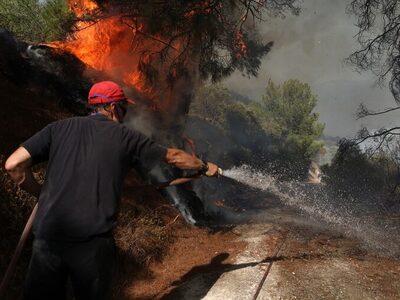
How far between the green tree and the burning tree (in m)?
30.2

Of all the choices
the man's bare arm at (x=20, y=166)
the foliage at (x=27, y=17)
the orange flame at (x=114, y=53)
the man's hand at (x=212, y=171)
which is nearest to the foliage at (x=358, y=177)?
the orange flame at (x=114, y=53)

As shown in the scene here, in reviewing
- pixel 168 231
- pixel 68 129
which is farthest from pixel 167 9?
pixel 68 129

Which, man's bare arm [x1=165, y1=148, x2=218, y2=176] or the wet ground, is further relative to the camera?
the wet ground

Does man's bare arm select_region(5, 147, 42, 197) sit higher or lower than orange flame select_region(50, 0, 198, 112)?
lower

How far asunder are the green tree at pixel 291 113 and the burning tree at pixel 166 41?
99.2ft

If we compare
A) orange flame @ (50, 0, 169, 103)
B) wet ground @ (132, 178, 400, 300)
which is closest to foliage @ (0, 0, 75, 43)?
orange flame @ (50, 0, 169, 103)

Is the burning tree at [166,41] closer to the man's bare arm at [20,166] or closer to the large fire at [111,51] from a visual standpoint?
the large fire at [111,51]

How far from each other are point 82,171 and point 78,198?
6.9 inches

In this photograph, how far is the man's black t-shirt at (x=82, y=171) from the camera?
249 centimetres

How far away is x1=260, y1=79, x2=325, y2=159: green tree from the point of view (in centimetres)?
4462

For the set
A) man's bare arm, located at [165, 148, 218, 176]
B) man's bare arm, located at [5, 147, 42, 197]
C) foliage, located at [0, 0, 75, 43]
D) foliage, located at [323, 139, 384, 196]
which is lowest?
foliage, located at [323, 139, 384, 196]

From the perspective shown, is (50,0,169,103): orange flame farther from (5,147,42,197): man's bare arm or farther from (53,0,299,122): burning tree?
(5,147,42,197): man's bare arm

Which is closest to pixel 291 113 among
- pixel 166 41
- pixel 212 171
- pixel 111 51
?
pixel 111 51

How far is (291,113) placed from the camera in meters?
49.2
